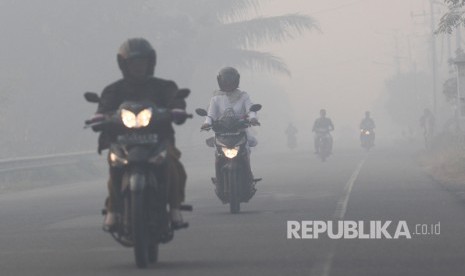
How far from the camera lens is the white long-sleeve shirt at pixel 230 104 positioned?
18.3 metres

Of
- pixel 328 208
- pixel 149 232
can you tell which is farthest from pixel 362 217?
pixel 149 232

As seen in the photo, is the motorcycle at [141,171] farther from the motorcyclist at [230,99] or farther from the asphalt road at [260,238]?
the motorcyclist at [230,99]

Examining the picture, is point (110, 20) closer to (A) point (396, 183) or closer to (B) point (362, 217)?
(A) point (396, 183)

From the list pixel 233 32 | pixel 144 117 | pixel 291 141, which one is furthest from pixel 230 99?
pixel 291 141

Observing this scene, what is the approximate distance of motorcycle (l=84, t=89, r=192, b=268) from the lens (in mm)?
10992

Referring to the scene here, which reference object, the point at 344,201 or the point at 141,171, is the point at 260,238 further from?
the point at 344,201

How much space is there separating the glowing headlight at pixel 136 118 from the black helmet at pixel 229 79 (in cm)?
728

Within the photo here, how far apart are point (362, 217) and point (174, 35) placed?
107ft

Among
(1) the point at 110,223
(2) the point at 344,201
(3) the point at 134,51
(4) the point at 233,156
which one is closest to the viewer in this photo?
(1) the point at 110,223

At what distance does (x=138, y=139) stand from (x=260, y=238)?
11.1 feet

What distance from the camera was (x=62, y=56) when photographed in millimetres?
43438

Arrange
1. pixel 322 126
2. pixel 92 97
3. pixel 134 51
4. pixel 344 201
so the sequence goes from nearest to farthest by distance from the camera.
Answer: pixel 134 51 < pixel 92 97 < pixel 344 201 < pixel 322 126

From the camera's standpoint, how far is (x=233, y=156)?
17.8 m

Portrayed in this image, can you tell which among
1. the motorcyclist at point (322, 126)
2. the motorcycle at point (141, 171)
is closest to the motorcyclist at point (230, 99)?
the motorcycle at point (141, 171)
